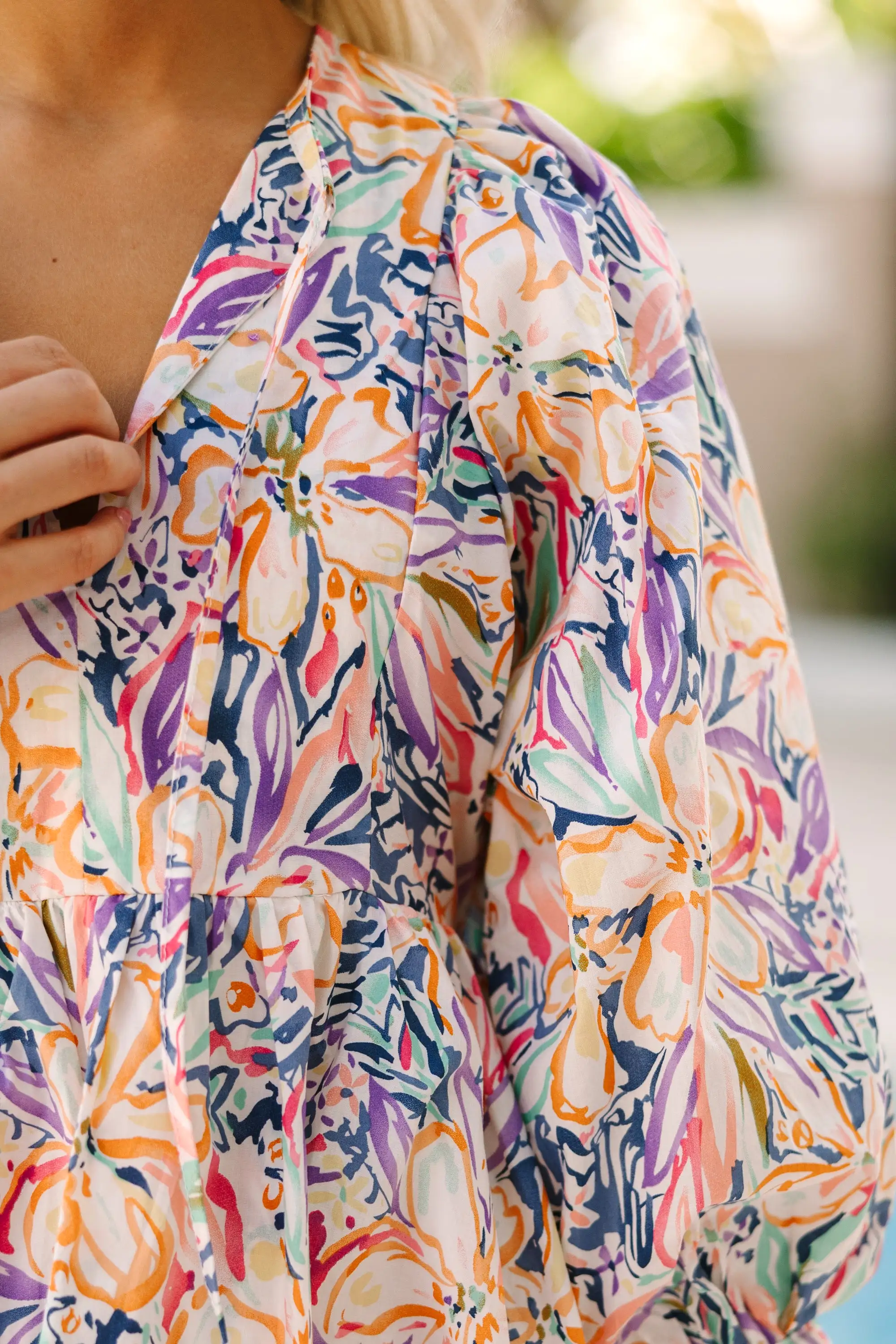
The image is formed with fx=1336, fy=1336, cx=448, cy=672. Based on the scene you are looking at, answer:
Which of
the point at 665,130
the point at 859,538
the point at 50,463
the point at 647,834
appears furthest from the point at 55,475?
the point at 665,130

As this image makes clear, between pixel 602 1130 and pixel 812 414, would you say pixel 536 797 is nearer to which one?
pixel 602 1130

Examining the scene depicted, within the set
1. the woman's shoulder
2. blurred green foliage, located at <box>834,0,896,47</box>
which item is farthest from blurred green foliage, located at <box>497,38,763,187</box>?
the woman's shoulder

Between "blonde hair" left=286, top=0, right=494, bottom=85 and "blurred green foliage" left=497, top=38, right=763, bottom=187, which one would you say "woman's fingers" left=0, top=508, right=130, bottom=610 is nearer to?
"blonde hair" left=286, top=0, right=494, bottom=85

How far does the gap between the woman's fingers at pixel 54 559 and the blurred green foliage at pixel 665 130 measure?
4482mm

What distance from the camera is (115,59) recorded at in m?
0.60

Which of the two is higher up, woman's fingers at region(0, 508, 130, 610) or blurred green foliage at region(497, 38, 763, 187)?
blurred green foliage at region(497, 38, 763, 187)

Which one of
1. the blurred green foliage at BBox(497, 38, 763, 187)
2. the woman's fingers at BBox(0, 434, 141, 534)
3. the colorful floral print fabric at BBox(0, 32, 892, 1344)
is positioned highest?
the blurred green foliage at BBox(497, 38, 763, 187)

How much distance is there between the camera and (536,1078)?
57cm

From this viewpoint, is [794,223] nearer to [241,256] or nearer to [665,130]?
[665,130]

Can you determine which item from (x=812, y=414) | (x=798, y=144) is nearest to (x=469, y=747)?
(x=812, y=414)

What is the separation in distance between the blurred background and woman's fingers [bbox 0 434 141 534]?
388 cm

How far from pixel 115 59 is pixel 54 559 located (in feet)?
0.83

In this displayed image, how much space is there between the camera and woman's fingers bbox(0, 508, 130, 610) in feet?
1.64

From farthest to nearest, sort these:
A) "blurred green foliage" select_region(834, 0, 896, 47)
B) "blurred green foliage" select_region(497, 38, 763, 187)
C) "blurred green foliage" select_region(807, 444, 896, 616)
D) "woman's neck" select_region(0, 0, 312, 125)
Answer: "blurred green foliage" select_region(497, 38, 763, 187) → "blurred green foliage" select_region(834, 0, 896, 47) → "blurred green foliage" select_region(807, 444, 896, 616) → "woman's neck" select_region(0, 0, 312, 125)
